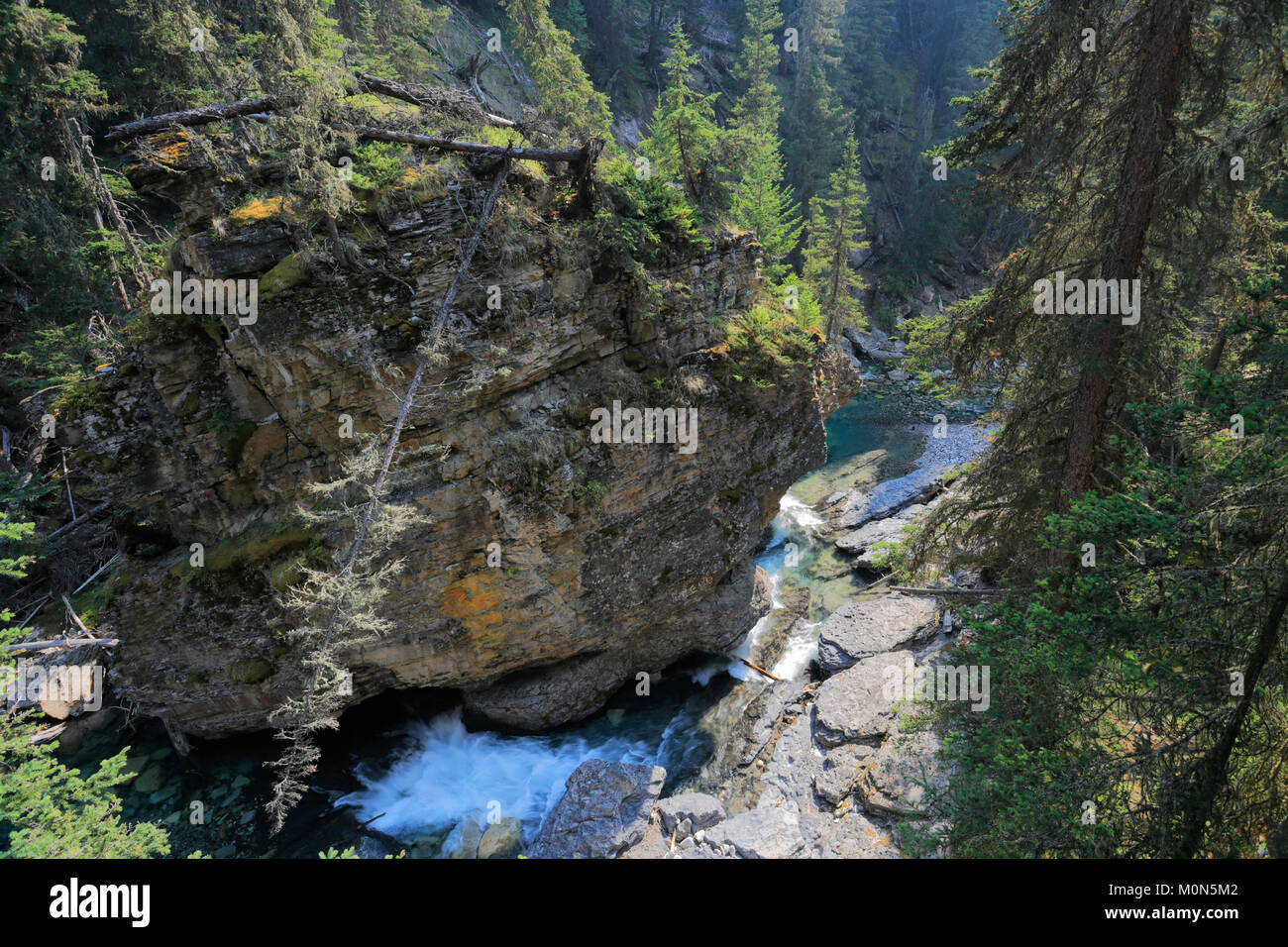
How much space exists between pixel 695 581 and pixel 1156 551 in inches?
347

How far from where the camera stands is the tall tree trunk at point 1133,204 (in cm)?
620

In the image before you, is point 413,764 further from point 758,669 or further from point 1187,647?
point 1187,647

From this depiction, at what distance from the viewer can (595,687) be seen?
43.1 feet

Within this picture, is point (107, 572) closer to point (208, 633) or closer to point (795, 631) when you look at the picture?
point (208, 633)

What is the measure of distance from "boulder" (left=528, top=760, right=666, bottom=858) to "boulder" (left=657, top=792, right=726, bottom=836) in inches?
13.1

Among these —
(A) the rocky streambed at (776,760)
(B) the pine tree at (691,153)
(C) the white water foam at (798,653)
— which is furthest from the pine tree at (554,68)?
(C) the white water foam at (798,653)

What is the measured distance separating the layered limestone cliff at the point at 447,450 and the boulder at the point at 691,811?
333 cm

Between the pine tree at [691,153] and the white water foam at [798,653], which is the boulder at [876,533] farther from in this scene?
the pine tree at [691,153]

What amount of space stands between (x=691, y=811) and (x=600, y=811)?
5.80 feet

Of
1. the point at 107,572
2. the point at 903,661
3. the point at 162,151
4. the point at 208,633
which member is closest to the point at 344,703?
the point at 208,633

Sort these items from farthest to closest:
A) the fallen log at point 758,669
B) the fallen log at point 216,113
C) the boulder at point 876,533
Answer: the boulder at point 876,533 → the fallen log at point 758,669 → the fallen log at point 216,113

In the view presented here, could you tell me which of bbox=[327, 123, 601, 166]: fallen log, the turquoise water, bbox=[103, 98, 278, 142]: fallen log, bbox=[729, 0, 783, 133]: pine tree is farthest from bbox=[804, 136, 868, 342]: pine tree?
bbox=[103, 98, 278, 142]: fallen log

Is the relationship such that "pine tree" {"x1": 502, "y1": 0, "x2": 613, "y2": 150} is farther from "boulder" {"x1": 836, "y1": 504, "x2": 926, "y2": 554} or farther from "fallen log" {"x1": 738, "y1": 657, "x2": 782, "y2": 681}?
"fallen log" {"x1": 738, "y1": 657, "x2": 782, "y2": 681}

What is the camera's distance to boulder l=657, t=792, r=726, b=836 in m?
10.1
